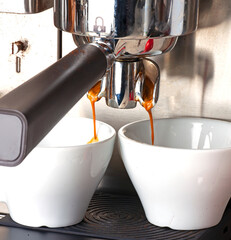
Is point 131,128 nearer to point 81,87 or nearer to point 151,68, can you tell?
point 151,68

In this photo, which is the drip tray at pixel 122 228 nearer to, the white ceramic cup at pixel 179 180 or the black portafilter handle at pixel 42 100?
the white ceramic cup at pixel 179 180

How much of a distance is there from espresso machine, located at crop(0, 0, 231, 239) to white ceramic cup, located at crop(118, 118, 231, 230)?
1 cm

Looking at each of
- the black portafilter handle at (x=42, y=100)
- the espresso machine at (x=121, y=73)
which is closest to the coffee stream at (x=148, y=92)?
the espresso machine at (x=121, y=73)

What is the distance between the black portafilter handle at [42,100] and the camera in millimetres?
287

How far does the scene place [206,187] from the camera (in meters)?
0.51

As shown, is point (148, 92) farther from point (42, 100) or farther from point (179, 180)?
point (42, 100)

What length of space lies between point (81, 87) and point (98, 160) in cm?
17

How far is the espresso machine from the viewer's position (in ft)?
1.04

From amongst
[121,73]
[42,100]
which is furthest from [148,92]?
[42,100]

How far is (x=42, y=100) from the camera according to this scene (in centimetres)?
32

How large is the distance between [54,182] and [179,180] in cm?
10

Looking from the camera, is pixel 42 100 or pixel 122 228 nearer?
pixel 42 100

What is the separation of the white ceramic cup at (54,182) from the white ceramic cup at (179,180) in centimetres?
3

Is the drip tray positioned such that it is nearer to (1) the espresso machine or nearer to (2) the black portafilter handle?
(1) the espresso machine
